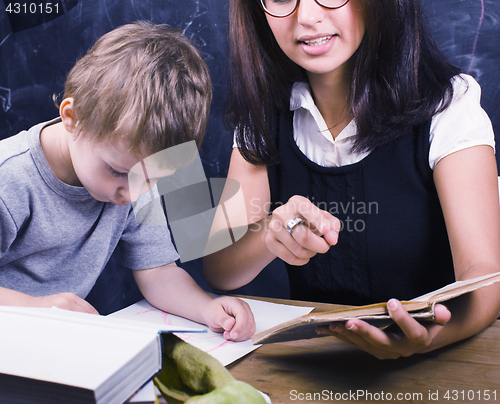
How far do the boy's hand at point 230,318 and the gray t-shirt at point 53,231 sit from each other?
24cm

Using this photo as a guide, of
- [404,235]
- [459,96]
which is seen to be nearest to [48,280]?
[404,235]

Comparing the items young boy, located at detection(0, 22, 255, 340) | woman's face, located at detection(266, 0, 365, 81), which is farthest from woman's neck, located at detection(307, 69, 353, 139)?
young boy, located at detection(0, 22, 255, 340)

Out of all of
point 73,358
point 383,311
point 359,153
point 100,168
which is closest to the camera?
point 73,358

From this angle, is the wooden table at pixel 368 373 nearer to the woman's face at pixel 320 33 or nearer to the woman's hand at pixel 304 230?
the woman's hand at pixel 304 230

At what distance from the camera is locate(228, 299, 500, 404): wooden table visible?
0.46 metres

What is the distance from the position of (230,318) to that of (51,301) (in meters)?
0.25

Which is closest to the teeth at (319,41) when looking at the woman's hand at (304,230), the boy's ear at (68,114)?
the woman's hand at (304,230)

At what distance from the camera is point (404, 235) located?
2.86 feet

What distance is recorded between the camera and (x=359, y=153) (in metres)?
0.89

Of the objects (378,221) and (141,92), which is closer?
(141,92)

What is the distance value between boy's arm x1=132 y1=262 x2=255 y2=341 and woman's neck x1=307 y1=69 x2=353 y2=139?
0.46 m

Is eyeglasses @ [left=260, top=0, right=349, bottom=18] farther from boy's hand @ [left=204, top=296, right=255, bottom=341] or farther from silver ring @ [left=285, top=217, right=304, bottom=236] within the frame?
boy's hand @ [left=204, top=296, right=255, bottom=341]

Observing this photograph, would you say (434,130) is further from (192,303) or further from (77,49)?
(77,49)

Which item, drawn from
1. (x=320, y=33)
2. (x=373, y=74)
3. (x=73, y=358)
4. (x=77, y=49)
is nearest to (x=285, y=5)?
(x=320, y=33)
